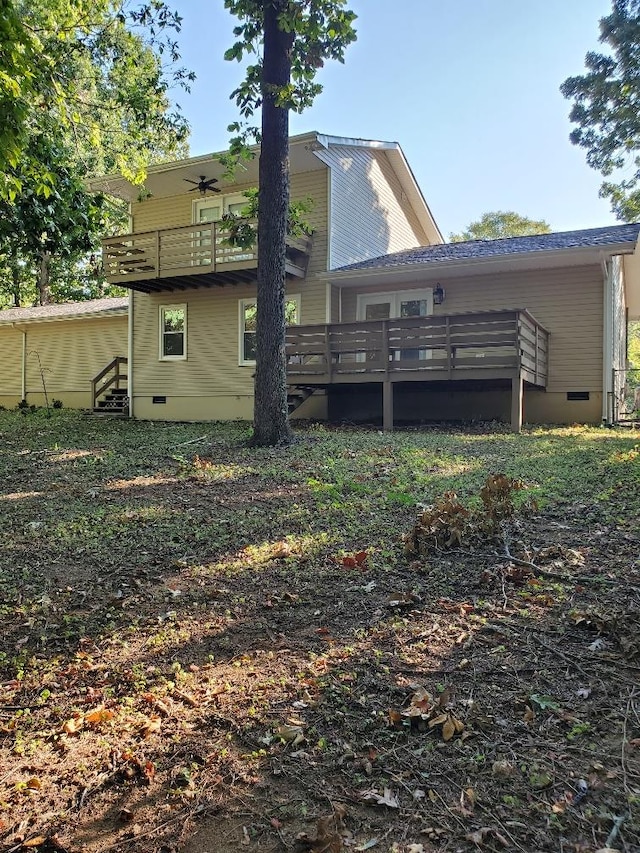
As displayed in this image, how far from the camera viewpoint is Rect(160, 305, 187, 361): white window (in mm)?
15945

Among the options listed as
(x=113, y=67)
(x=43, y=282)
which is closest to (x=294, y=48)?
(x=113, y=67)

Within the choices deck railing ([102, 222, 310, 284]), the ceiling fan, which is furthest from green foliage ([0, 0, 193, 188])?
deck railing ([102, 222, 310, 284])

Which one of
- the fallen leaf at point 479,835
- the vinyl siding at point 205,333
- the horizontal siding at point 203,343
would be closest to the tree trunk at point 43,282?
the vinyl siding at point 205,333

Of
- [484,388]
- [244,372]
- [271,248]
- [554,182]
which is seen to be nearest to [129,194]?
[244,372]

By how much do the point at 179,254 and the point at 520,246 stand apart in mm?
8278

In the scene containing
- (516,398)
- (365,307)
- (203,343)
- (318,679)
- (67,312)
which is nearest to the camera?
(318,679)

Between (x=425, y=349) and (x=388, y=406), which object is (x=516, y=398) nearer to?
(x=425, y=349)

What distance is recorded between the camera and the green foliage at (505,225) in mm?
35531

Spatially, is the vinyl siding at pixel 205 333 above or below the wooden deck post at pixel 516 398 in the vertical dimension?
above

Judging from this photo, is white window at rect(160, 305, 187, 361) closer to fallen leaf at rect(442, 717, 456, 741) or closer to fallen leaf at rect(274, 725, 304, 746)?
fallen leaf at rect(274, 725, 304, 746)

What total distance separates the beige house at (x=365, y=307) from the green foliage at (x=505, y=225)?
20.5 m

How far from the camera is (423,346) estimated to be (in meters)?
10.8

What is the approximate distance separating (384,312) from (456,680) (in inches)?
497

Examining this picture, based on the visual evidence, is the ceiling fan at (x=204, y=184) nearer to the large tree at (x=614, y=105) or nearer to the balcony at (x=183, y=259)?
the balcony at (x=183, y=259)
